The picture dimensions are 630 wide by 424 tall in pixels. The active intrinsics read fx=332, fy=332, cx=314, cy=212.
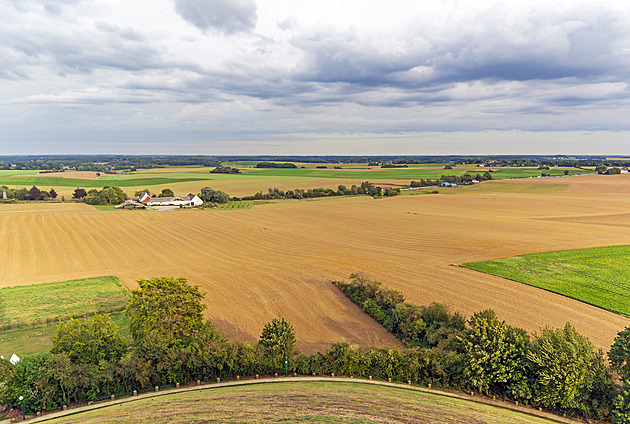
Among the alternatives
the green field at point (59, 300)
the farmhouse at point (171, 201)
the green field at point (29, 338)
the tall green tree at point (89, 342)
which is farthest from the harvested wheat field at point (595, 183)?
the tall green tree at point (89, 342)

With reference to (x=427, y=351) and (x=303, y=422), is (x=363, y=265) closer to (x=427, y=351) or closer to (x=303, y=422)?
(x=427, y=351)

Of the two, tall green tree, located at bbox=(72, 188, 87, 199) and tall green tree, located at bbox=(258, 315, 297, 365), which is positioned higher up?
tall green tree, located at bbox=(72, 188, 87, 199)

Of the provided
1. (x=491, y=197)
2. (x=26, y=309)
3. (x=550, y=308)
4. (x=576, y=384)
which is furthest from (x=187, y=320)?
(x=491, y=197)

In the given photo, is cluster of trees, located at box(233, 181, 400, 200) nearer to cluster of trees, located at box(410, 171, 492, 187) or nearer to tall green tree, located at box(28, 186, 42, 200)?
cluster of trees, located at box(410, 171, 492, 187)

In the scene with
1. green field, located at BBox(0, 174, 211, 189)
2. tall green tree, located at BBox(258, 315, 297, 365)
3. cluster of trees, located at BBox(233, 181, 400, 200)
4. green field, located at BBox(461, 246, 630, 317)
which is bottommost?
green field, located at BBox(461, 246, 630, 317)

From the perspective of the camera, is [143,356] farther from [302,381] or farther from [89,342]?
[302,381]

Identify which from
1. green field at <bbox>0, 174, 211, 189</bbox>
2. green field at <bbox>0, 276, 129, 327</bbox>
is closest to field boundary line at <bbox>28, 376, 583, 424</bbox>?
green field at <bbox>0, 276, 129, 327</bbox>
